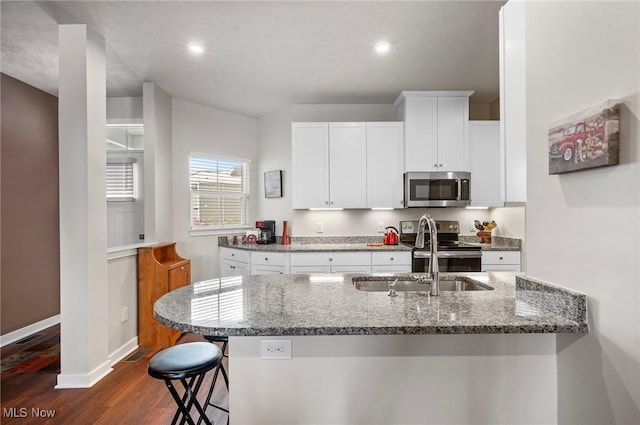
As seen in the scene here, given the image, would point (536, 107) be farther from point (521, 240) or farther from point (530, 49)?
point (521, 240)

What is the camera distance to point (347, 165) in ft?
12.8

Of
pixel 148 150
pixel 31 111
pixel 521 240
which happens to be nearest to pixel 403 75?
pixel 521 240

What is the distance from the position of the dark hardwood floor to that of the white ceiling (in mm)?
2772

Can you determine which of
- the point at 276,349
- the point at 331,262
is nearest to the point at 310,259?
the point at 331,262

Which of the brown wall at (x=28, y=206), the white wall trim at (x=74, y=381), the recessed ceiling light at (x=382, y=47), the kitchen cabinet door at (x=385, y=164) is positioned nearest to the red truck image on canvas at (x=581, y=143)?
the recessed ceiling light at (x=382, y=47)

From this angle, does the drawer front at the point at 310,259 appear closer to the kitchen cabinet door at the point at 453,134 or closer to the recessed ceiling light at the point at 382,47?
the kitchen cabinet door at the point at 453,134

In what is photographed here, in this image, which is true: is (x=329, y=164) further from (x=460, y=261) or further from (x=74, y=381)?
(x=74, y=381)

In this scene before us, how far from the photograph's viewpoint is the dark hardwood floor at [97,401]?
204cm

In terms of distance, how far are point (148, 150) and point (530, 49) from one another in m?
3.62

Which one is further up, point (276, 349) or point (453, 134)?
point (453, 134)

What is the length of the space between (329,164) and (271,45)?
1.50 m

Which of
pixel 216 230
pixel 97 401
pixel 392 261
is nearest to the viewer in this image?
pixel 97 401

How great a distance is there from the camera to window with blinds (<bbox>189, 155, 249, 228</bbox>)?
433 centimetres

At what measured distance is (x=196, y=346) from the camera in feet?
5.11
